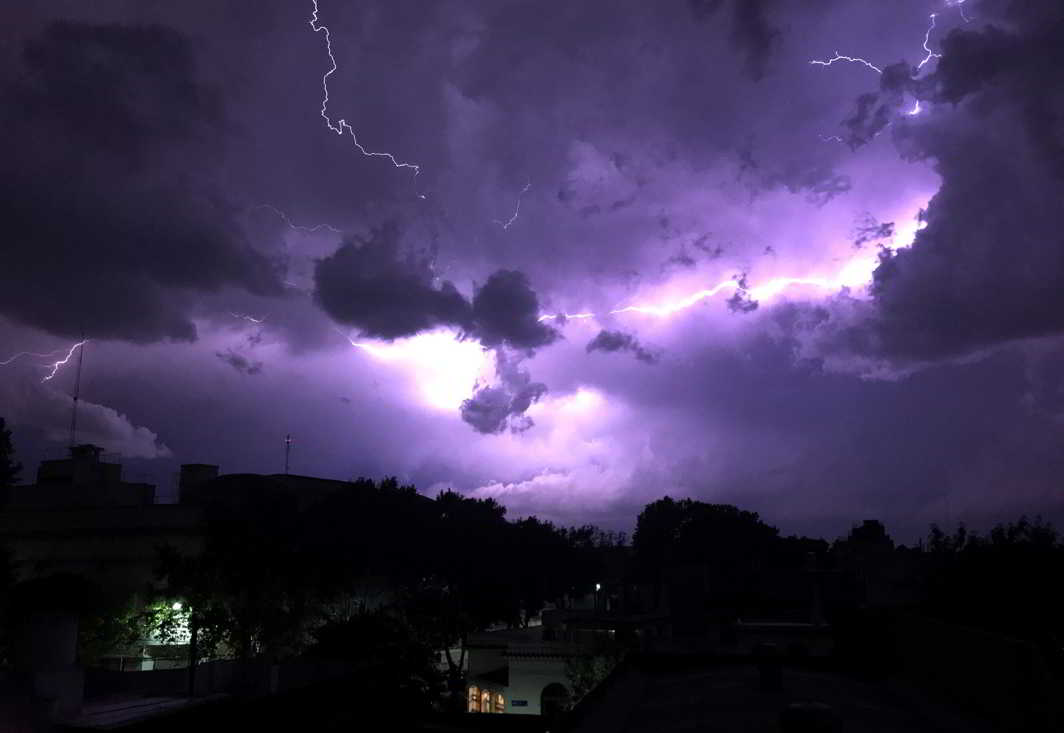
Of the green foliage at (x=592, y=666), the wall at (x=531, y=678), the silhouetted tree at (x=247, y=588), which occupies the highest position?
the silhouetted tree at (x=247, y=588)

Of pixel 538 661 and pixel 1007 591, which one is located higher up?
pixel 1007 591

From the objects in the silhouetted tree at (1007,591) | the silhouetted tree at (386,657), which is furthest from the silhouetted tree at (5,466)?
the silhouetted tree at (1007,591)

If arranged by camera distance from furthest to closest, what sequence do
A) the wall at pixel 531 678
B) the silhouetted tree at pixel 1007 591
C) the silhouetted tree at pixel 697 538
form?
1. the silhouetted tree at pixel 697 538
2. the wall at pixel 531 678
3. the silhouetted tree at pixel 1007 591

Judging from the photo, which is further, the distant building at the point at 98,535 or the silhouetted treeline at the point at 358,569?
the distant building at the point at 98,535

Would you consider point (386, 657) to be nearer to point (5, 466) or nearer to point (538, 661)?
point (538, 661)

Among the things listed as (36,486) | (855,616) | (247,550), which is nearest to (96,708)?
(247,550)

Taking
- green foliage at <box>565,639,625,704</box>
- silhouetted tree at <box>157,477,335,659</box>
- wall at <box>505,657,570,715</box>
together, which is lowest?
wall at <box>505,657,570,715</box>

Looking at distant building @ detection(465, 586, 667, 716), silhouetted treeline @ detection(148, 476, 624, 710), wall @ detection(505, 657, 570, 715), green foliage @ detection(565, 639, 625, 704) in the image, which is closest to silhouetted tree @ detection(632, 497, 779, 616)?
silhouetted treeline @ detection(148, 476, 624, 710)

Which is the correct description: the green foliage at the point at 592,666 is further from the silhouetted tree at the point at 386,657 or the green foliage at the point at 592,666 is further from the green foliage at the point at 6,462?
the green foliage at the point at 6,462

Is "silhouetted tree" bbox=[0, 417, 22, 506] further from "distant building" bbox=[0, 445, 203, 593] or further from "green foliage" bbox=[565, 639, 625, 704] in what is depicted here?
"green foliage" bbox=[565, 639, 625, 704]

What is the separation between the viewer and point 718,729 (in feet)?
41.3

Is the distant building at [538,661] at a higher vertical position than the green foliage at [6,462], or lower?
lower

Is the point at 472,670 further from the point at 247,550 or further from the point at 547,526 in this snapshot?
the point at 547,526

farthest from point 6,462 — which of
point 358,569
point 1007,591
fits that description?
point 1007,591
